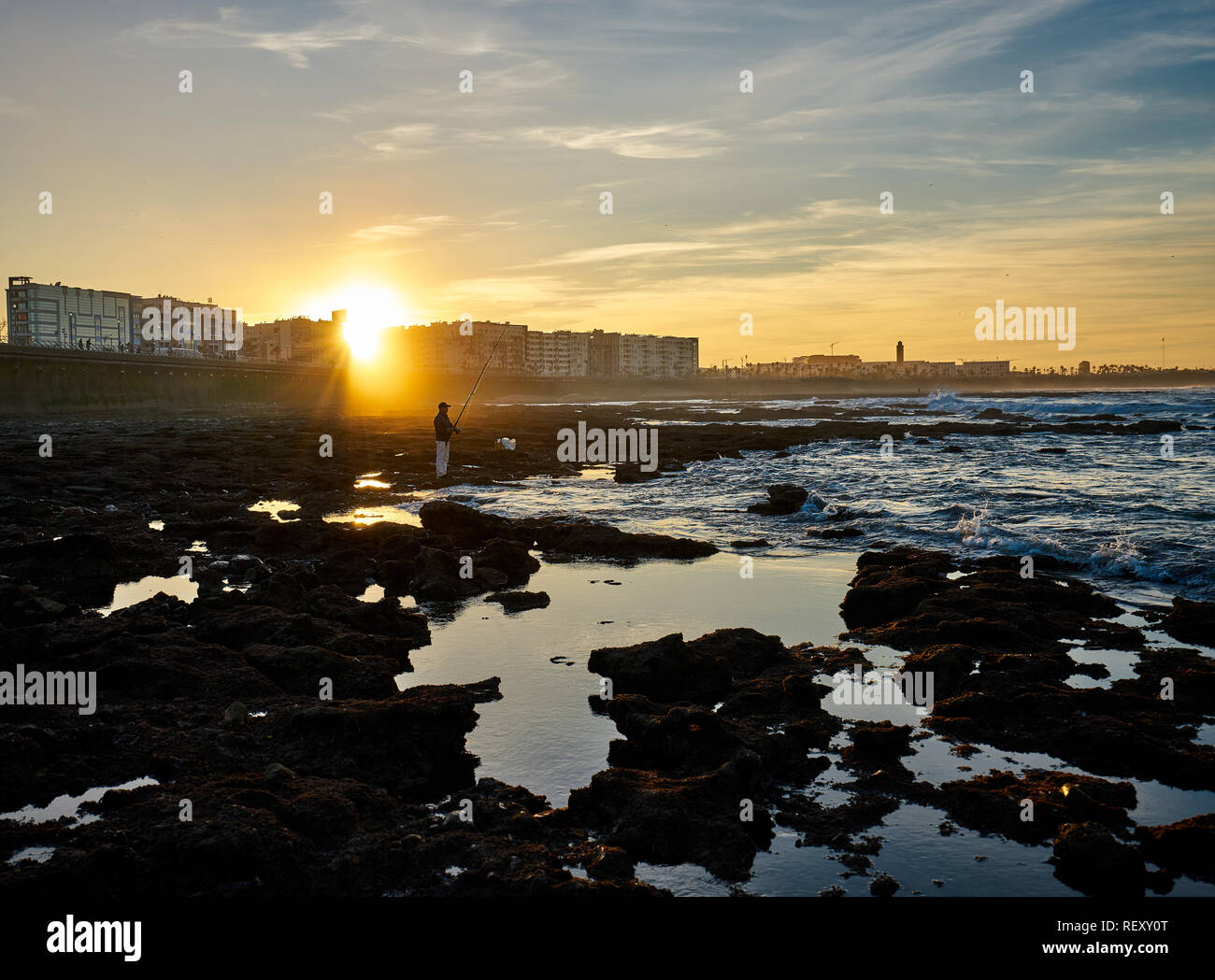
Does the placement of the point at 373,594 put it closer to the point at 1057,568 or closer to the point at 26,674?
the point at 26,674

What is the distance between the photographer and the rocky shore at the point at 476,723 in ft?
14.5

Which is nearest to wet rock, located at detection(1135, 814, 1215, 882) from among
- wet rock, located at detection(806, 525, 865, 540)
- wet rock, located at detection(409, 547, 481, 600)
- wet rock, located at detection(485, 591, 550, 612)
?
wet rock, located at detection(485, 591, 550, 612)

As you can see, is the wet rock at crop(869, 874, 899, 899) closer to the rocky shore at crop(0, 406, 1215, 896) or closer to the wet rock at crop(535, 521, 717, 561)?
the rocky shore at crop(0, 406, 1215, 896)

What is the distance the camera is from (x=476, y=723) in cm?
639

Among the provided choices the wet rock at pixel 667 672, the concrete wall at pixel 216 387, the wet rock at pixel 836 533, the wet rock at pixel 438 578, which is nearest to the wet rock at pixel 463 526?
the wet rock at pixel 438 578

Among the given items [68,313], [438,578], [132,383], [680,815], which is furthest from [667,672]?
[68,313]

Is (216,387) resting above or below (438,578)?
above

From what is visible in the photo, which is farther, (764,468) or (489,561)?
(764,468)

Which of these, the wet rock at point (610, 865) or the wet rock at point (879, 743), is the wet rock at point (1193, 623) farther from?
the wet rock at point (610, 865)

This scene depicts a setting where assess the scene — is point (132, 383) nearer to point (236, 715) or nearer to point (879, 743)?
point (236, 715)

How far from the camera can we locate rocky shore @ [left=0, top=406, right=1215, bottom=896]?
173 inches

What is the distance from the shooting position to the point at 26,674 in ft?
22.9
